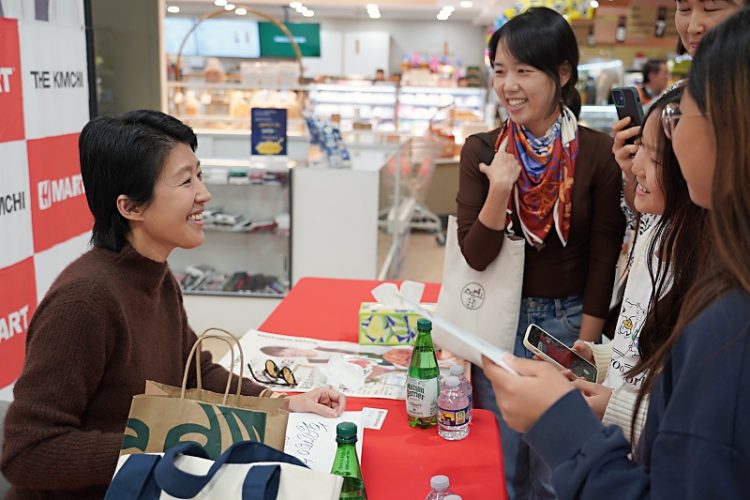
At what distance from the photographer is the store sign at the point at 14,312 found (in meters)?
2.65

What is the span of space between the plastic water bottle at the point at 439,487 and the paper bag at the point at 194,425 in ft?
0.98

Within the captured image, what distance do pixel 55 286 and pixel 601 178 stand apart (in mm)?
1534

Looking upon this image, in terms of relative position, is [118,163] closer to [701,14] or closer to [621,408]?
[621,408]

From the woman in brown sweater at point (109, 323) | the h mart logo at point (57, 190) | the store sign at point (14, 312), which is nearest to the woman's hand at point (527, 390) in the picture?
the woman in brown sweater at point (109, 323)

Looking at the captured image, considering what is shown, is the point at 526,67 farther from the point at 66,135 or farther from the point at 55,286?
the point at 66,135

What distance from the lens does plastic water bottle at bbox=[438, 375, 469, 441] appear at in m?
1.76

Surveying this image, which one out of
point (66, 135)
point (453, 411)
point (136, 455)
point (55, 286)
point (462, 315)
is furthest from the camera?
point (66, 135)

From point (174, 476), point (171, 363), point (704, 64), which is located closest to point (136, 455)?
point (174, 476)

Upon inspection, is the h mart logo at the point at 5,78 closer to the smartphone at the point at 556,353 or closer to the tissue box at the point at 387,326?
the tissue box at the point at 387,326

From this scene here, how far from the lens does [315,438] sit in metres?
1.68

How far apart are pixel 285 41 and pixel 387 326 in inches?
282

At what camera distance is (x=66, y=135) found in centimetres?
309

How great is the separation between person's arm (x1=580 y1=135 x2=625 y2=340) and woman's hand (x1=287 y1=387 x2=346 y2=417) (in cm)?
85

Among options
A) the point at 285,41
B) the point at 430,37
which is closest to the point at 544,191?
the point at 285,41
